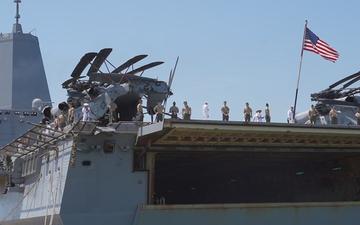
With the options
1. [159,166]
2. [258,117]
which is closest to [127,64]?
[159,166]

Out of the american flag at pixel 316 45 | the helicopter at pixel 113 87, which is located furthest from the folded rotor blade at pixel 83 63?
the american flag at pixel 316 45

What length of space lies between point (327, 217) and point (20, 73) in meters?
27.0

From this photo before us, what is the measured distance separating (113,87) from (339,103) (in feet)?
32.7

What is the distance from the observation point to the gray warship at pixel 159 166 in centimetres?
1984

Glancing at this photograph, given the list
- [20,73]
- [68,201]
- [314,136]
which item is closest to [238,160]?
[314,136]

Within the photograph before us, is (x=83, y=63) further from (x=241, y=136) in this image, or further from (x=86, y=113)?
(x=241, y=136)

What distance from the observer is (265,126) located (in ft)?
65.4

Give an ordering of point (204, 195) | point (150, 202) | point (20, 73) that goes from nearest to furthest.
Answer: point (150, 202) < point (204, 195) < point (20, 73)

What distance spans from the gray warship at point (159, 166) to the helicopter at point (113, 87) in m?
0.04

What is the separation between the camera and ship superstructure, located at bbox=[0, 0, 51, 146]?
41.8m

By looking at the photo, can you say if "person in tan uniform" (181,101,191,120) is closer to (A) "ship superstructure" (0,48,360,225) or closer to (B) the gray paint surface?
(A) "ship superstructure" (0,48,360,225)

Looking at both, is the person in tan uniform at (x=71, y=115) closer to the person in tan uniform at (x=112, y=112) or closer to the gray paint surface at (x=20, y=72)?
the person in tan uniform at (x=112, y=112)

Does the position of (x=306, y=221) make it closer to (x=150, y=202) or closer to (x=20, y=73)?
(x=150, y=202)

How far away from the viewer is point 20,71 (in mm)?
42844
